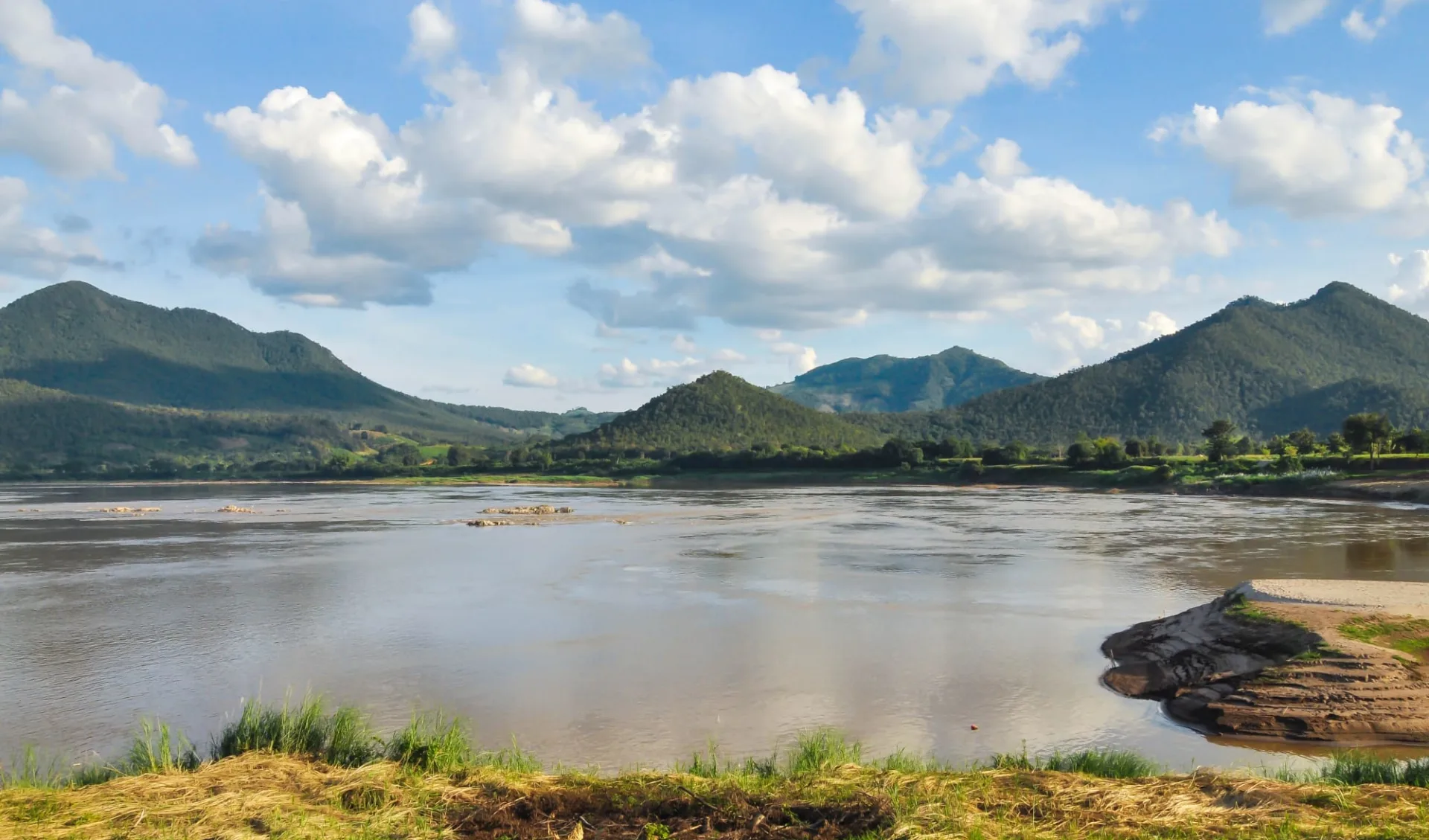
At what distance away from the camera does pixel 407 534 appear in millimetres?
47375

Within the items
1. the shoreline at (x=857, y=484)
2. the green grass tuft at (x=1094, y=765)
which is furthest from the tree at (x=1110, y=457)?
the green grass tuft at (x=1094, y=765)

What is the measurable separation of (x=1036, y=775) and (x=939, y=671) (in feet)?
25.0

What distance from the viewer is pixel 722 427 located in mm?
185000

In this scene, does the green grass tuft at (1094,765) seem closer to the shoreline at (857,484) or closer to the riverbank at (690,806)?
the riverbank at (690,806)

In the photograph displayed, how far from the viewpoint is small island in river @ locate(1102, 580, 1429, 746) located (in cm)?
1297

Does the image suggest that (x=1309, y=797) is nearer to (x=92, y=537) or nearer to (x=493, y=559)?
(x=493, y=559)

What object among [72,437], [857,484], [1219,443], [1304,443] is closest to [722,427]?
[857,484]

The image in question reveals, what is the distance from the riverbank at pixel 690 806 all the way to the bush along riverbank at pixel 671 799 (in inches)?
0.9

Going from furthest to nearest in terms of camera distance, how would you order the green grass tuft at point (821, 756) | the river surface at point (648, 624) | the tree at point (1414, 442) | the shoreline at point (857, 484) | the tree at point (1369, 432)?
the tree at point (1414, 442) → the tree at point (1369, 432) → the shoreline at point (857, 484) → the river surface at point (648, 624) → the green grass tuft at point (821, 756)

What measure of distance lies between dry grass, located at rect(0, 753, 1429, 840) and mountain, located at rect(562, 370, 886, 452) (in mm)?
156209

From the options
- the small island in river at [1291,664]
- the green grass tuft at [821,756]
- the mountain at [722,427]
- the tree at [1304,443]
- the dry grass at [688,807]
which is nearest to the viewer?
the dry grass at [688,807]

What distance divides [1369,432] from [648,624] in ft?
249

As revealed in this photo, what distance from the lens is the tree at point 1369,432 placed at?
A: 73.9 metres

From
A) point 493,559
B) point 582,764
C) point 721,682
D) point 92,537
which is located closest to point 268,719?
point 582,764
